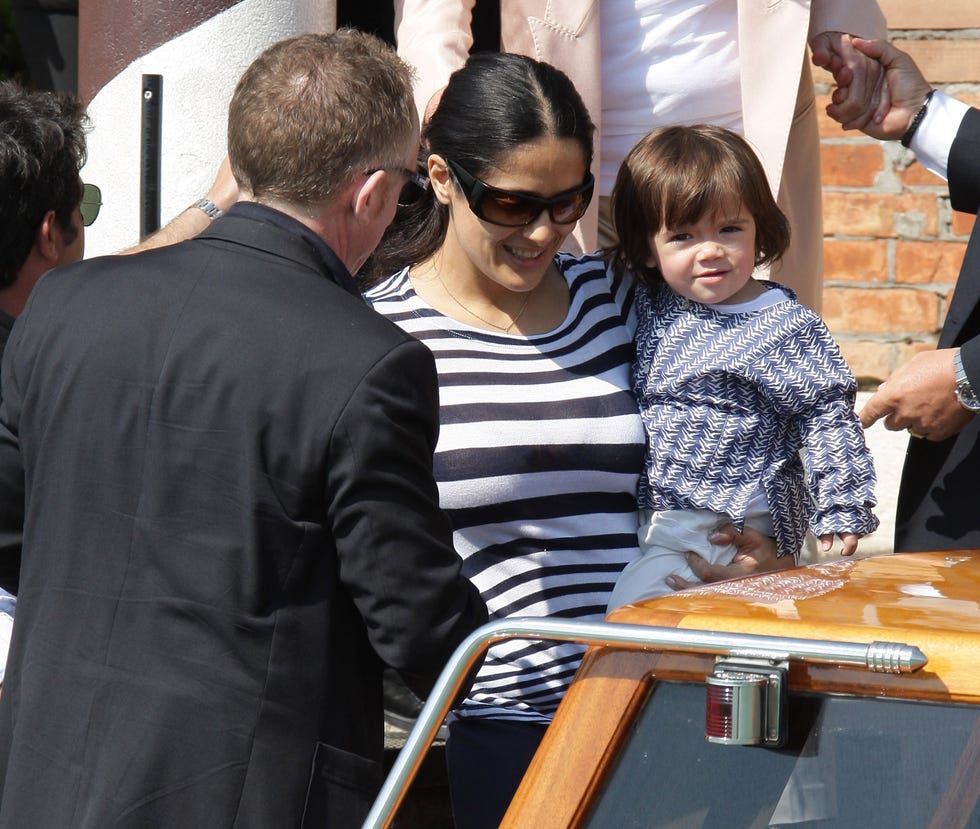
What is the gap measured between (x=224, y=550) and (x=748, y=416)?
38.8 inches

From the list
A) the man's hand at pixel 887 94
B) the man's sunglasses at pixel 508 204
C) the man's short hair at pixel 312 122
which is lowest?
the man's sunglasses at pixel 508 204

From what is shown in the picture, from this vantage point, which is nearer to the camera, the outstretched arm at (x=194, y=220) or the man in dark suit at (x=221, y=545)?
the man in dark suit at (x=221, y=545)

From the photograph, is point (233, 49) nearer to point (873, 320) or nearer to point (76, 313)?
point (76, 313)

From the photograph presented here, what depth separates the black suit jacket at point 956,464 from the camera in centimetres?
272

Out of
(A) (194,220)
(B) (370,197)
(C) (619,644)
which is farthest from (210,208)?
(C) (619,644)

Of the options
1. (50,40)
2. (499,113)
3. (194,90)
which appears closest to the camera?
(499,113)

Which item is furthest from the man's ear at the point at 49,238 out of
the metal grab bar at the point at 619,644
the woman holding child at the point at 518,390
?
the metal grab bar at the point at 619,644

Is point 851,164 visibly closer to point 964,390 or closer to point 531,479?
point 964,390

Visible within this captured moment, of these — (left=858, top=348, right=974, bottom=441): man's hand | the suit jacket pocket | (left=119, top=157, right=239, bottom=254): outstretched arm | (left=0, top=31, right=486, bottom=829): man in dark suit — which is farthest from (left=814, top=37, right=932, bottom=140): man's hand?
the suit jacket pocket

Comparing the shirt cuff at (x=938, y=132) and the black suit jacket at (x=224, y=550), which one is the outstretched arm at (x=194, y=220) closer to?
the black suit jacket at (x=224, y=550)

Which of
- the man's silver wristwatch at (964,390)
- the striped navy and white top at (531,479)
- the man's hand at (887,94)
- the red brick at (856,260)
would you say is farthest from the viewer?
the red brick at (856,260)

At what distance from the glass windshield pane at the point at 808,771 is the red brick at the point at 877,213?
138 inches

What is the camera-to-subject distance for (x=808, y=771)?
4.38ft

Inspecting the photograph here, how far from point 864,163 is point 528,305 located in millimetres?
2578
